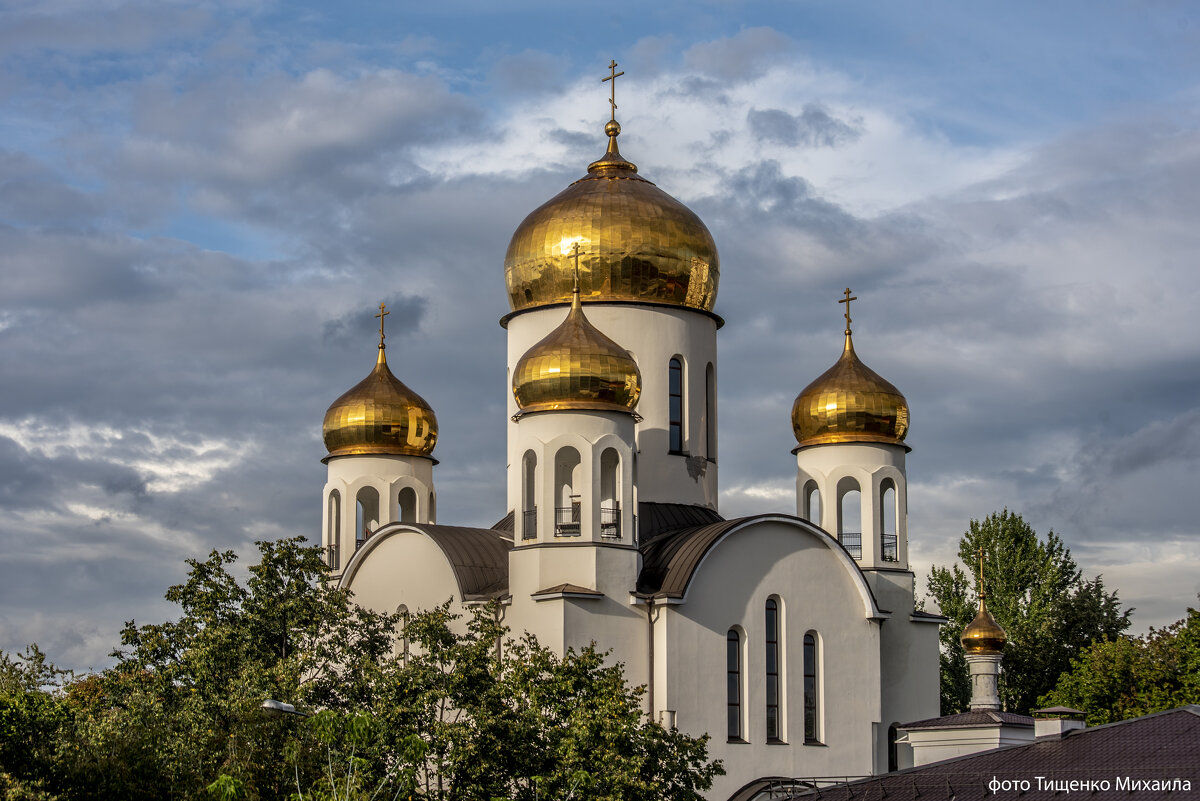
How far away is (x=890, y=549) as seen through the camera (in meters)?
29.2

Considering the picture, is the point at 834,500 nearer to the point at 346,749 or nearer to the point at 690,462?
the point at 690,462

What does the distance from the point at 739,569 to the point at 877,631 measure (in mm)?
2745

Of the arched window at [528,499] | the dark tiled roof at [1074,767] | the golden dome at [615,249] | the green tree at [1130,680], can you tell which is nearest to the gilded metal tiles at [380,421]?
the golden dome at [615,249]

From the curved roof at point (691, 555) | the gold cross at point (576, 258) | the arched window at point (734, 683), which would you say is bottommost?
the arched window at point (734, 683)

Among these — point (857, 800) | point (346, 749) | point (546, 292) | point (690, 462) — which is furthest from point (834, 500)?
point (346, 749)

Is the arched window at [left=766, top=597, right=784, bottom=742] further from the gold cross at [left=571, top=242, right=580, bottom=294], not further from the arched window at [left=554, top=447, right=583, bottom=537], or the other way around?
the gold cross at [left=571, top=242, right=580, bottom=294]

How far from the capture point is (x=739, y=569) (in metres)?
25.6

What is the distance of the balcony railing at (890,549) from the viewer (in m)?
29.2

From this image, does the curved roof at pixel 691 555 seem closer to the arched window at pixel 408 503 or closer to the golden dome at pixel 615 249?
the golden dome at pixel 615 249

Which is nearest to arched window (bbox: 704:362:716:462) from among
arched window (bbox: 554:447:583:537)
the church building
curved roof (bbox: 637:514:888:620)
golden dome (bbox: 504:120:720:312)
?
the church building

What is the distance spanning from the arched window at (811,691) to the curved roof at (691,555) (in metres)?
1.12

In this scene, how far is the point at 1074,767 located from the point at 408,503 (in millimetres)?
13932

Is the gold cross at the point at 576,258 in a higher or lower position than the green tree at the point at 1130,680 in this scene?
higher

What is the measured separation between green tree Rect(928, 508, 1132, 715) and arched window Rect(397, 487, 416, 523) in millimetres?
13823
